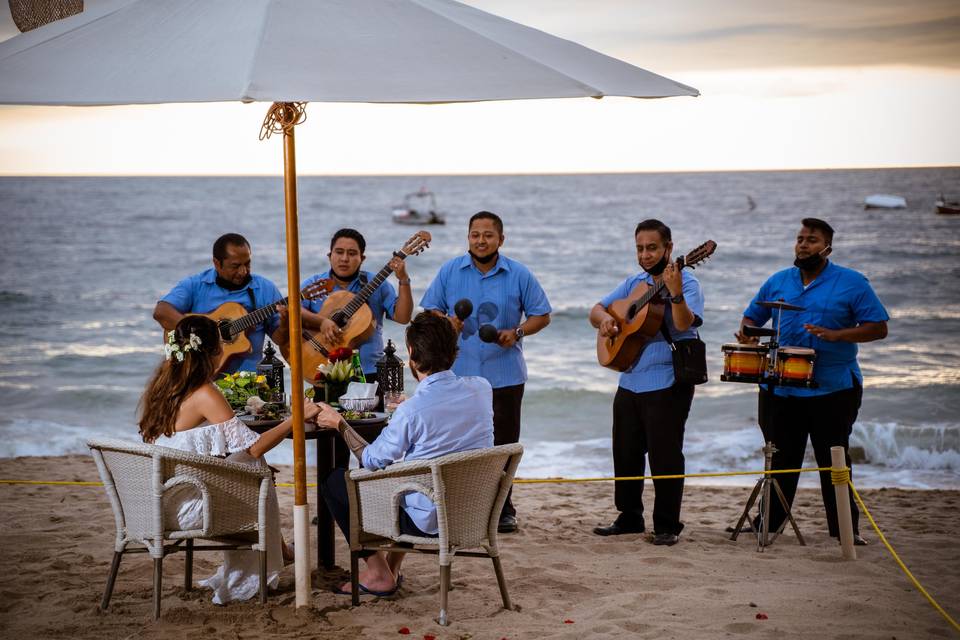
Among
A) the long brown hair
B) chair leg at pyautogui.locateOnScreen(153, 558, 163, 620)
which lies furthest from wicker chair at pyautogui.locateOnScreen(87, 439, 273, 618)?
the long brown hair

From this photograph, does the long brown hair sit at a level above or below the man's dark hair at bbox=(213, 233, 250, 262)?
below

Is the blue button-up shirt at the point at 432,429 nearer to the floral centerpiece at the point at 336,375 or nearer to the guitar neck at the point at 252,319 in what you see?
the floral centerpiece at the point at 336,375

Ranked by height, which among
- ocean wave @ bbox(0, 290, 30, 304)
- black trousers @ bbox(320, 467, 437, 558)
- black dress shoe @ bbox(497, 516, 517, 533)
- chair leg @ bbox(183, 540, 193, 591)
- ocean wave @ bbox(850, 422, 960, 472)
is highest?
black trousers @ bbox(320, 467, 437, 558)

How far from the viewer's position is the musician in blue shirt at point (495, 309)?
18.8 ft

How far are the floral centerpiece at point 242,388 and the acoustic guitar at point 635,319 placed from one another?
1904 mm

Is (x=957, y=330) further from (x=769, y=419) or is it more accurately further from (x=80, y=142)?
(x=80, y=142)

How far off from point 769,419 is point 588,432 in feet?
20.7

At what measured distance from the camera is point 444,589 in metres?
4.02

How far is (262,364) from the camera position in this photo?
4918 mm

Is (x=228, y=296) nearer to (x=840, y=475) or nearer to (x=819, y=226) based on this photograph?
(x=819, y=226)

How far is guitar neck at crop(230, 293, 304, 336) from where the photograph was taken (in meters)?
5.52

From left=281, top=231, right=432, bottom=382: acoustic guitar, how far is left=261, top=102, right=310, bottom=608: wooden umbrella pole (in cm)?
156

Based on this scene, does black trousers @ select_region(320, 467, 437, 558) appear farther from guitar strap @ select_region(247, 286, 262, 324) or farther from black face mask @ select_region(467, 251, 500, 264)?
black face mask @ select_region(467, 251, 500, 264)

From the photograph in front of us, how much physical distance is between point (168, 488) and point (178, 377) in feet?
1.46
